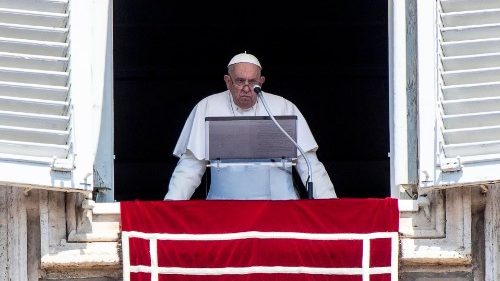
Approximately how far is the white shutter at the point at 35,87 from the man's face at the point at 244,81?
A: 52.4 inches

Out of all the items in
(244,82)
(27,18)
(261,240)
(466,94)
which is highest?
(27,18)

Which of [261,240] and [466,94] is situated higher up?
[466,94]

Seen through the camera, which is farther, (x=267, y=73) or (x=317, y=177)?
(x=267, y=73)

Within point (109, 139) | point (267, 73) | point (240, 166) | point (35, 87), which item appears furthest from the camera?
point (267, 73)

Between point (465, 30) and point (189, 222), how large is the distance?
54.6 inches

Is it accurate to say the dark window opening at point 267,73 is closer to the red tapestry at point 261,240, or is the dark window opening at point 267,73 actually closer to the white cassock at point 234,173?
the white cassock at point 234,173

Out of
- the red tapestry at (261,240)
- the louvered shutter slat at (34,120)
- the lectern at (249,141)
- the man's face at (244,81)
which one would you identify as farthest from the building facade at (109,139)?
the man's face at (244,81)

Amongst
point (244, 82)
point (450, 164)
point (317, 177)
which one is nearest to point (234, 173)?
point (317, 177)

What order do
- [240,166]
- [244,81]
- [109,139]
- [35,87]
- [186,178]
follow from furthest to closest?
[244,81], [186,178], [240,166], [109,139], [35,87]

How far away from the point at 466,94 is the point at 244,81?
146cm

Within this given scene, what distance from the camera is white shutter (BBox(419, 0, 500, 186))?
27.4 ft

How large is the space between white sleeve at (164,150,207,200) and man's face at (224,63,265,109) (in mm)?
433

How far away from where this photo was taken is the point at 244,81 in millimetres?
9602

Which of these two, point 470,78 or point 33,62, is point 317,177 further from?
point 33,62
